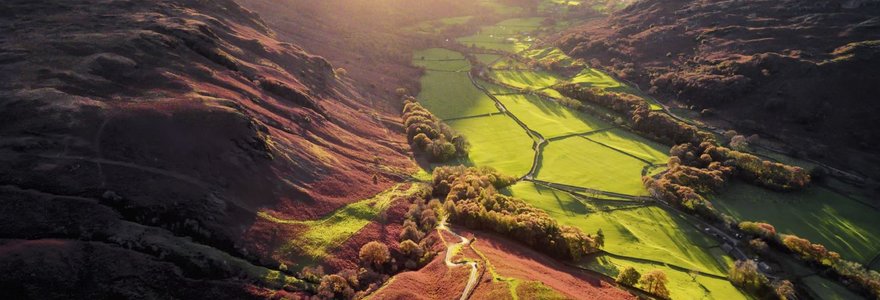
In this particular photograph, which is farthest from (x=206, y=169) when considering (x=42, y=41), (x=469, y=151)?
(x=469, y=151)

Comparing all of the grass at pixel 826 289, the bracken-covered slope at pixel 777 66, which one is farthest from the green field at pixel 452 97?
the grass at pixel 826 289

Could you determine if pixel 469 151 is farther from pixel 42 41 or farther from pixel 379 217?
pixel 42 41

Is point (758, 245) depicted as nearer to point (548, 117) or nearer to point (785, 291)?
point (785, 291)

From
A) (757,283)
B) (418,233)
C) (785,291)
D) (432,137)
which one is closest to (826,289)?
(785,291)

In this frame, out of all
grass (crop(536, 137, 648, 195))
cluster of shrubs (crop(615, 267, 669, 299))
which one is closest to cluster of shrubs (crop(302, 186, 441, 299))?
cluster of shrubs (crop(615, 267, 669, 299))

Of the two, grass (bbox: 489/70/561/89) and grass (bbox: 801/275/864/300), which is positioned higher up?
grass (bbox: 489/70/561/89)

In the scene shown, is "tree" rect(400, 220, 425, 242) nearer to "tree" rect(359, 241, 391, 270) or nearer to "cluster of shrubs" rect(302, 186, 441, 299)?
"cluster of shrubs" rect(302, 186, 441, 299)
